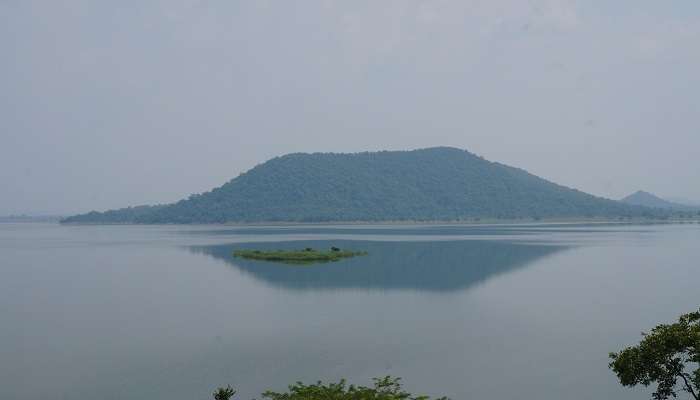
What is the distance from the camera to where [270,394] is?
16.7 meters

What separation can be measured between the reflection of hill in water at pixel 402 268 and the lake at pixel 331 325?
12.4 inches

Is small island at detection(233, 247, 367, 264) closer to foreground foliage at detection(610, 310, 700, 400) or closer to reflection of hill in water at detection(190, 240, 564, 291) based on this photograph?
reflection of hill in water at detection(190, 240, 564, 291)

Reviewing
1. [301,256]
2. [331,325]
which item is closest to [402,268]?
[301,256]

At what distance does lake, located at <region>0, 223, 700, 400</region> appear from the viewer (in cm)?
2153

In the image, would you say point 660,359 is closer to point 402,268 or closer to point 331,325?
point 331,325

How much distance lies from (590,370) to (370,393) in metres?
10.6

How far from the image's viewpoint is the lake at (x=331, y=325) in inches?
848

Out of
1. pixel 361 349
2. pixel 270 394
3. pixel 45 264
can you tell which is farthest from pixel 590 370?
pixel 45 264

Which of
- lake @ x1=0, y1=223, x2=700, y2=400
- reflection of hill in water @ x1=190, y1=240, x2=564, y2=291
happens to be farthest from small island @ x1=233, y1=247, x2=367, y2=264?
lake @ x1=0, y1=223, x2=700, y2=400

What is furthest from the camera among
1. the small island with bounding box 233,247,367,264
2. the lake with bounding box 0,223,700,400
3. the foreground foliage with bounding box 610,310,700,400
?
the small island with bounding box 233,247,367,264

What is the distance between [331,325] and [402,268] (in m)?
28.2

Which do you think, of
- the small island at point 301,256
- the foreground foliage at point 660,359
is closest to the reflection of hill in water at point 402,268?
the small island at point 301,256

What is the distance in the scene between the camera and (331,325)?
101 feet

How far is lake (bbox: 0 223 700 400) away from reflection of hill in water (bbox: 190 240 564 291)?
1.03 ft
